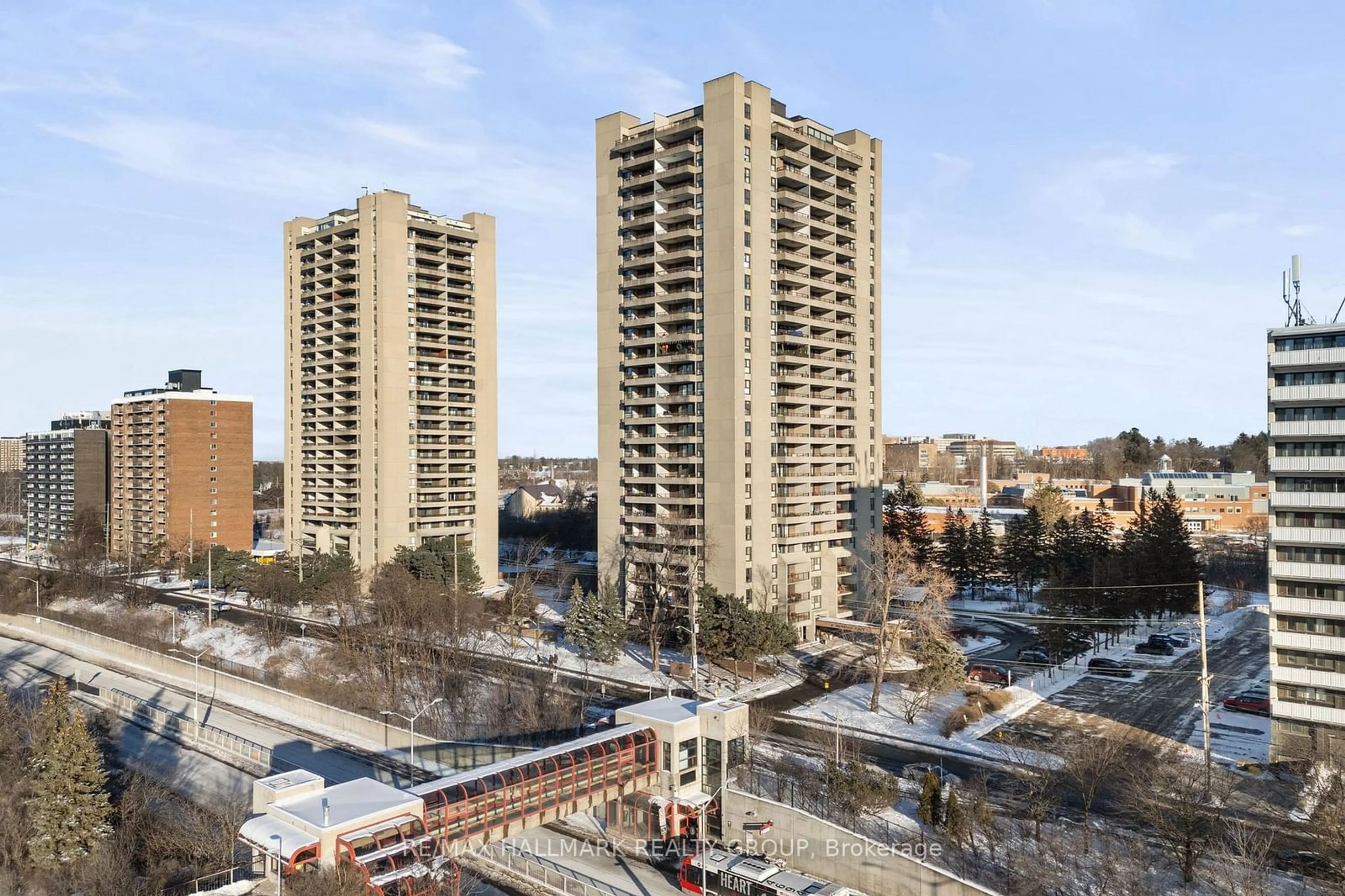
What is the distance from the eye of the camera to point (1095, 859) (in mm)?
29781

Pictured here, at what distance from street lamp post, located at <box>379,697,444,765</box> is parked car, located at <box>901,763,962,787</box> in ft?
68.2

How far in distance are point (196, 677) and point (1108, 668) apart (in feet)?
184

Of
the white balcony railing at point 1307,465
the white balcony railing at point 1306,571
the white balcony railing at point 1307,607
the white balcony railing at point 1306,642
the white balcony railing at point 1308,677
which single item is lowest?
the white balcony railing at point 1308,677

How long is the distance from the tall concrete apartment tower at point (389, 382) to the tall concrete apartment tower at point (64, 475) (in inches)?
1814

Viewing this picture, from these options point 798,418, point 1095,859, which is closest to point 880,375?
point 798,418

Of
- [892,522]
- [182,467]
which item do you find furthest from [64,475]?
[892,522]

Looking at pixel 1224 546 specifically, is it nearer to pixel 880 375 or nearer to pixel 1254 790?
pixel 880 375

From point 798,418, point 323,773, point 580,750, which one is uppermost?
point 798,418

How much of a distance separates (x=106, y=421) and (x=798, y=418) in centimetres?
11576

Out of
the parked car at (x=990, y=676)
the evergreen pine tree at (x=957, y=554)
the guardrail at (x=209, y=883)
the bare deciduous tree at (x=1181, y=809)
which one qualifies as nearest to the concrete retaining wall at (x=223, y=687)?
the guardrail at (x=209, y=883)

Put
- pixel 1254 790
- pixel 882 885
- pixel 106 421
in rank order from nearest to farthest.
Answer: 1. pixel 882 885
2. pixel 1254 790
3. pixel 106 421

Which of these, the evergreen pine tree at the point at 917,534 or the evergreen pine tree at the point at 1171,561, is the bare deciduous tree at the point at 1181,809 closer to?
the evergreen pine tree at the point at 1171,561

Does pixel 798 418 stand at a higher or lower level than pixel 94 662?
higher

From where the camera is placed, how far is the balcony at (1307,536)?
38.0 meters
